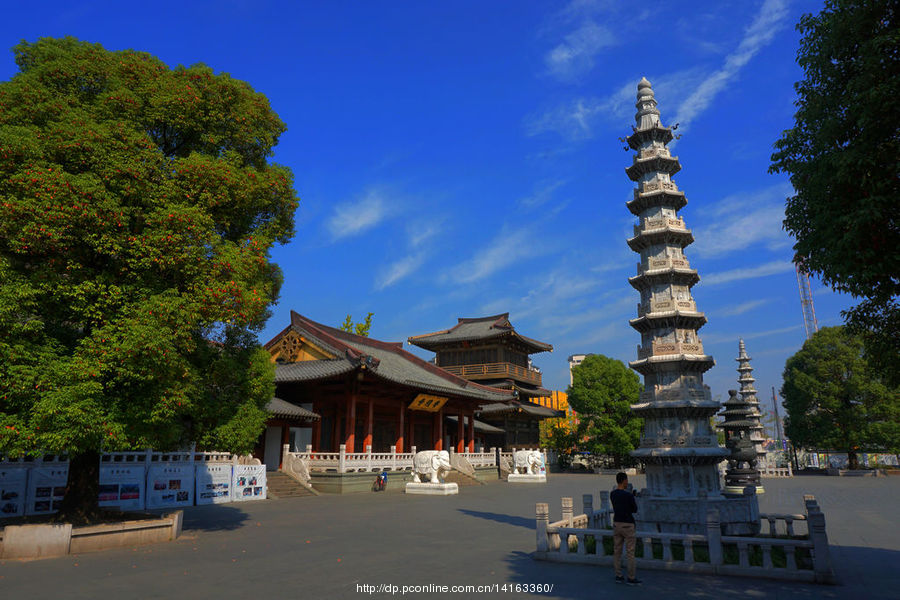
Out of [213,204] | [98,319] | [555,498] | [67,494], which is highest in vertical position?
[213,204]

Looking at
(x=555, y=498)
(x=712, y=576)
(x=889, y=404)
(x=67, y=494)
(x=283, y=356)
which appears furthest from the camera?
(x=889, y=404)

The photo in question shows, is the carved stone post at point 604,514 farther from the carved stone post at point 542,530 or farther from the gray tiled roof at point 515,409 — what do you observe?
the gray tiled roof at point 515,409

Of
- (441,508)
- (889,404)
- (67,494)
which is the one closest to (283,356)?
(441,508)

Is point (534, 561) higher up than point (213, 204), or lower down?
lower down

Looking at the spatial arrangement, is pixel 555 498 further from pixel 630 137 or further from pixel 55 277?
pixel 55 277

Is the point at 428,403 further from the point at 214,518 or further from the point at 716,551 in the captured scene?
the point at 716,551

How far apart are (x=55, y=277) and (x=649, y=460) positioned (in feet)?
43.3

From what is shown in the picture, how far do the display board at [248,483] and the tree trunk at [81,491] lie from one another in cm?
756

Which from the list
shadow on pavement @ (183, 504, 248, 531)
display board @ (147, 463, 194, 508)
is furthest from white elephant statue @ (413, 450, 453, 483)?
display board @ (147, 463, 194, 508)

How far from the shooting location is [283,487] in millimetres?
20812

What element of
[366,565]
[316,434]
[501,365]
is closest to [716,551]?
[366,565]

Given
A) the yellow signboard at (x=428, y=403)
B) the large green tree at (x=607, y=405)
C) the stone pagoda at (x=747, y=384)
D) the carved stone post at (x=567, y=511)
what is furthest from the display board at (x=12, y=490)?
the stone pagoda at (x=747, y=384)

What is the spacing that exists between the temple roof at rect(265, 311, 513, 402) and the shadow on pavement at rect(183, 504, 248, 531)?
8918mm

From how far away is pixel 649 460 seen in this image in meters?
13.2
